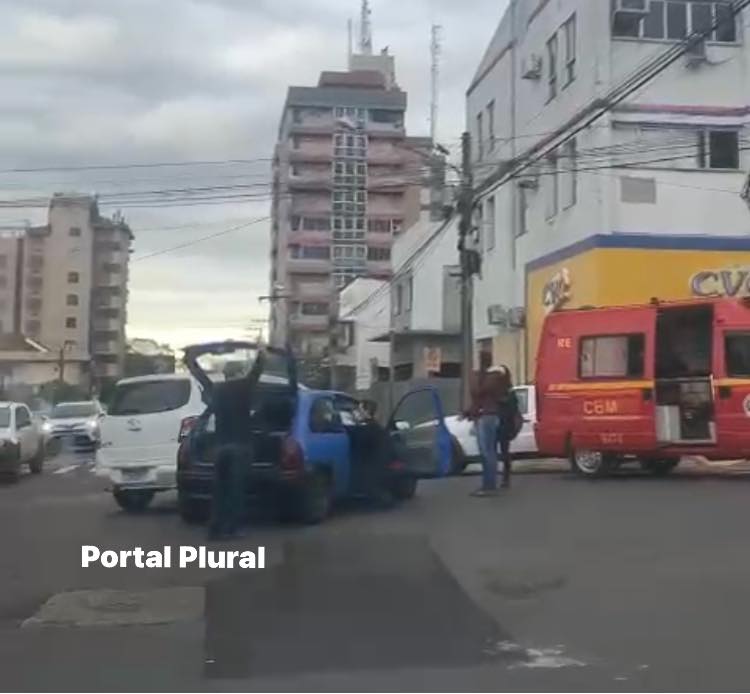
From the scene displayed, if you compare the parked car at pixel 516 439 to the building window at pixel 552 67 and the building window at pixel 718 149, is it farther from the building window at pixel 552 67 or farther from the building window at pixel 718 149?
the building window at pixel 552 67

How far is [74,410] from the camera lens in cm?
3297

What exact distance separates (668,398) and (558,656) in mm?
10931

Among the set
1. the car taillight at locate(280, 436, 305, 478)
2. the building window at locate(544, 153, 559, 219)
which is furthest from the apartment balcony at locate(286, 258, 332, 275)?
the car taillight at locate(280, 436, 305, 478)

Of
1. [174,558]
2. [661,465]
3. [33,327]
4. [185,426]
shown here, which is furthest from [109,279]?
[174,558]

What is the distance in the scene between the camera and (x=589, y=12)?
28.7 metres

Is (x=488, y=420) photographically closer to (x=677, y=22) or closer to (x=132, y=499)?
(x=132, y=499)

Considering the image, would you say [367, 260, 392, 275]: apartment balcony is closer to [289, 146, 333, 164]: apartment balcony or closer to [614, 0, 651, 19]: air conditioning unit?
[289, 146, 333, 164]: apartment balcony

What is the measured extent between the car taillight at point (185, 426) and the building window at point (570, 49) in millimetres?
18116

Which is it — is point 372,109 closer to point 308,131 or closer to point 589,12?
point 308,131

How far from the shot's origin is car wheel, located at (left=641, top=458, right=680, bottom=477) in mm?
18406

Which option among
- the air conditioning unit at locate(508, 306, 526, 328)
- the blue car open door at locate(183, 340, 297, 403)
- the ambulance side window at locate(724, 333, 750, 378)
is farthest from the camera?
the air conditioning unit at locate(508, 306, 526, 328)

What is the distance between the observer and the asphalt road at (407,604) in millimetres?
6836

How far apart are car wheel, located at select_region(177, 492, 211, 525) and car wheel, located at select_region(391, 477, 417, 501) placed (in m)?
2.44

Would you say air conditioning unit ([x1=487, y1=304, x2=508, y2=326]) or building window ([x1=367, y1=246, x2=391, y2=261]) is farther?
building window ([x1=367, y1=246, x2=391, y2=261])
